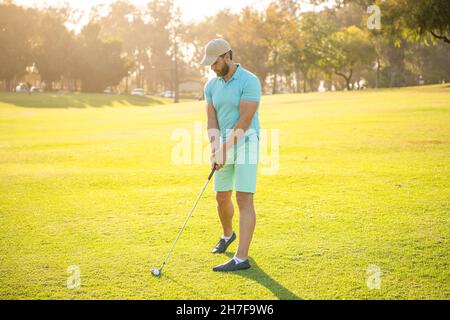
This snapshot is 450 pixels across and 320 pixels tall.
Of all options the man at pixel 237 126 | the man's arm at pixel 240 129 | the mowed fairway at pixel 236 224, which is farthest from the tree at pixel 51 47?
the man's arm at pixel 240 129

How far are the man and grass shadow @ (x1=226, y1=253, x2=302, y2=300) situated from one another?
0.36 feet

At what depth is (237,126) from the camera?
6.23m

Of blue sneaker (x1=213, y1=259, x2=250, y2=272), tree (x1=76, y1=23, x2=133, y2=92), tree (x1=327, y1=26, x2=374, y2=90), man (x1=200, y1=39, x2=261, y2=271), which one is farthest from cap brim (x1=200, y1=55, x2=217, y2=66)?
tree (x1=76, y1=23, x2=133, y2=92)

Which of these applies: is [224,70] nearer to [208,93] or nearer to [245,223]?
[208,93]

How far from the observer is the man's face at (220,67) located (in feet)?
20.4

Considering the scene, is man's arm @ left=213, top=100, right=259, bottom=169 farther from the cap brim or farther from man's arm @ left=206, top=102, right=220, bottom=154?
the cap brim

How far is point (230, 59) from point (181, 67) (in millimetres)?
132721

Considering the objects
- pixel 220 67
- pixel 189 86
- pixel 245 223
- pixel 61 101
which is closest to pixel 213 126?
pixel 220 67

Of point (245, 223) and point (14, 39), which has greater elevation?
point (14, 39)

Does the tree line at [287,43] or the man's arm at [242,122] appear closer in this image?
the man's arm at [242,122]

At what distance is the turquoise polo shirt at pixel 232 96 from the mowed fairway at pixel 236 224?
164 cm

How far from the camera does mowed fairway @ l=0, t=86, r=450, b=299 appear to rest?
567 centimetres

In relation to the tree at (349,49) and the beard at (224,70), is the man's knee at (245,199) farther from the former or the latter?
the tree at (349,49)

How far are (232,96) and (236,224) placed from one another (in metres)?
2.61
